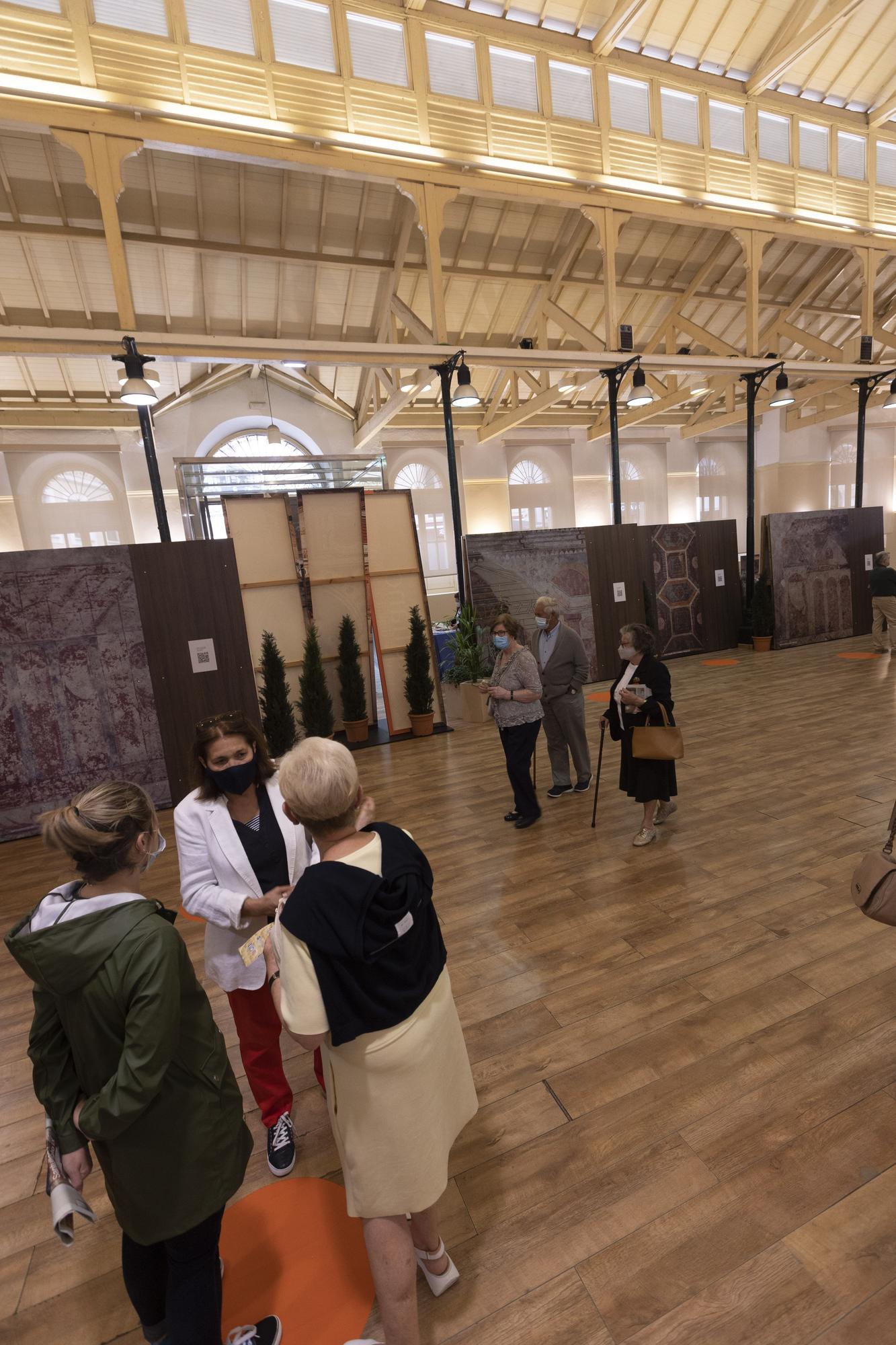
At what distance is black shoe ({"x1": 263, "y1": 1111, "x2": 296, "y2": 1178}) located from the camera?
217cm

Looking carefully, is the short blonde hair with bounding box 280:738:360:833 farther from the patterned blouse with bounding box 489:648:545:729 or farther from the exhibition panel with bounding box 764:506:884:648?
the exhibition panel with bounding box 764:506:884:648

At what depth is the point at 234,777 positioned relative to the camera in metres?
2.05

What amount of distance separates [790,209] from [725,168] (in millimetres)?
1569

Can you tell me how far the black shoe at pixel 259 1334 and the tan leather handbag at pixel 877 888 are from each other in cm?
206

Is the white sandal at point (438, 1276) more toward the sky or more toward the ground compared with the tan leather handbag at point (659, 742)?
more toward the ground

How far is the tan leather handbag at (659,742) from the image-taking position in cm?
402

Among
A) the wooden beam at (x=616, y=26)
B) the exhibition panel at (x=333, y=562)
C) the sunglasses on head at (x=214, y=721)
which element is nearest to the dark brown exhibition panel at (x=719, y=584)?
the exhibition panel at (x=333, y=562)

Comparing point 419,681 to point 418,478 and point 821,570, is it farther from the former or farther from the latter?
point 418,478

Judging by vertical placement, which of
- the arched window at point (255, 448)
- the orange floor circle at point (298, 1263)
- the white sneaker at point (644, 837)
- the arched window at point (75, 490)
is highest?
the arched window at point (255, 448)

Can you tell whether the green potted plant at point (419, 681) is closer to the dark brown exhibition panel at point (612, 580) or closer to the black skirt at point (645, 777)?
the dark brown exhibition panel at point (612, 580)

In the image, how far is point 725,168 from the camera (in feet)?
33.3

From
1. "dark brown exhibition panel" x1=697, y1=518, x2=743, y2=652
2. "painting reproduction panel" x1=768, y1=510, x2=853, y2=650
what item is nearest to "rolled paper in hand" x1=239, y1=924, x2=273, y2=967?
"dark brown exhibition panel" x1=697, y1=518, x2=743, y2=652

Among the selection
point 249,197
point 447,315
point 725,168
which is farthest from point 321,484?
point 725,168

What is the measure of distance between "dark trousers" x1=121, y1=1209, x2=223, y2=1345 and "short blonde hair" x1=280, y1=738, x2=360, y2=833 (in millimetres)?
928
